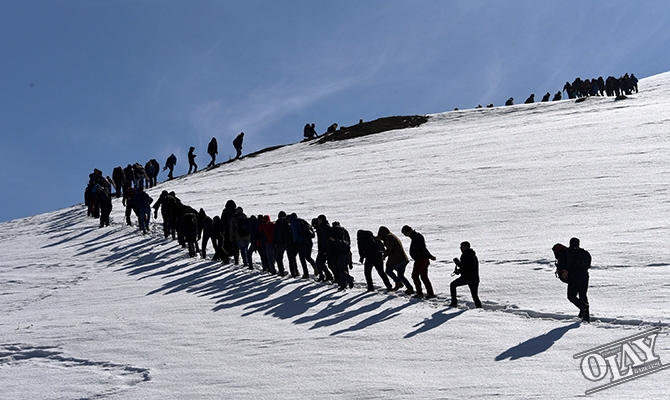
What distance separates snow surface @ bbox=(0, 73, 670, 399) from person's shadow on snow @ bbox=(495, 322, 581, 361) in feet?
0.13

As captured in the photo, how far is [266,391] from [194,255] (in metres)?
9.93

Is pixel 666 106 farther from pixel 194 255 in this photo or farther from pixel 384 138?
pixel 194 255

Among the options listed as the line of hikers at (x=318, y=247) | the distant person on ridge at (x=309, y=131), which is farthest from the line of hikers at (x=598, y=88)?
the line of hikers at (x=318, y=247)

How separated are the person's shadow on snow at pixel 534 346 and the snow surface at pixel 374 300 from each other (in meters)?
0.04

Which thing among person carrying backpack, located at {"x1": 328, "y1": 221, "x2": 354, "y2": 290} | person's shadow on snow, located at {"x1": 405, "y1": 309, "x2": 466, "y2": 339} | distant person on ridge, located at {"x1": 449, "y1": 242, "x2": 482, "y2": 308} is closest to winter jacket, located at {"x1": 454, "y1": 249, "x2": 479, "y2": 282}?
distant person on ridge, located at {"x1": 449, "y1": 242, "x2": 482, "y2": 308}

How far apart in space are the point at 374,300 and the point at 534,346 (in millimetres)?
3810

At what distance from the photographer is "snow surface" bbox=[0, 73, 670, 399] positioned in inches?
297

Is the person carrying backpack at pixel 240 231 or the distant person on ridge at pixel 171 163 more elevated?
the distant person on ridge at pixel 171 163

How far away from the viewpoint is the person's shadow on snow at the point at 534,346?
7766 mm

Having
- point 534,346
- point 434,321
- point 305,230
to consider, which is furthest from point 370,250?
point 534,346

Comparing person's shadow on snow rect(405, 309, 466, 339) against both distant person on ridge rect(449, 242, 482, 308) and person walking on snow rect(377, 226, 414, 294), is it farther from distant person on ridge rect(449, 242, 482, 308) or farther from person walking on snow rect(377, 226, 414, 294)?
person walking on snow rect(377, 226, 414, 294)

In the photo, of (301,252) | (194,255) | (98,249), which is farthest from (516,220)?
(98,249)

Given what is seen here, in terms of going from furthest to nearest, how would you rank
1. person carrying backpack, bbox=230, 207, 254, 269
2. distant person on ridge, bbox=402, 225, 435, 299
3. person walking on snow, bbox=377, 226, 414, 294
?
1. person carrying backpack, bbox=230, 207, 254, 269
2. person walking on snow, bbox=377, 226, 414, 294
3. distant person on ridge, bbox=402, 225, 435, 299

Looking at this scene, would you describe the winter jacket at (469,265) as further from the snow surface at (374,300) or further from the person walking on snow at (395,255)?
the person walking on snow at (395,255)
